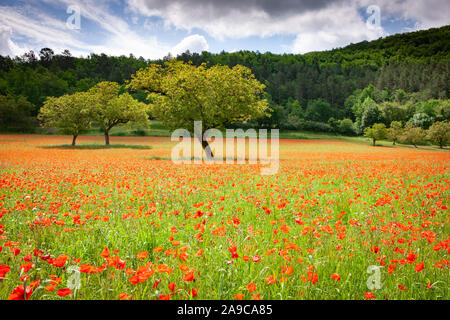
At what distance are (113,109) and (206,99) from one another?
853 inches

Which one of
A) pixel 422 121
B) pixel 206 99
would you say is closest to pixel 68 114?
pixel 206 99

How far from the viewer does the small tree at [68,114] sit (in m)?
33.6

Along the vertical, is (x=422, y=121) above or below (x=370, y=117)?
below

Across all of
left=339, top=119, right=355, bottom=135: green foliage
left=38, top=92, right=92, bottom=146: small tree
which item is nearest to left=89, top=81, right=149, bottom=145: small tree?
left=38, top=92, right=92, bottom=146: small tree

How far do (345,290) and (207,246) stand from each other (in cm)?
184

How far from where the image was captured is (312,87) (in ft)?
468

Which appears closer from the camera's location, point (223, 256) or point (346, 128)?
point (223, 256)

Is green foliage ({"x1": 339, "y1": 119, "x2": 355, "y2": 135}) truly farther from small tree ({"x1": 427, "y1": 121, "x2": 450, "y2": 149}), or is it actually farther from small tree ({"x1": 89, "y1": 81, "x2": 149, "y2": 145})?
small tree ({"x1": 89, "y1": 81, "x2": 149, "y2": 145})

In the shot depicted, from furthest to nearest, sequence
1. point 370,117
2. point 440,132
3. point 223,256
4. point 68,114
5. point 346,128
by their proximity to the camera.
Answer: point 346,128, point 370,117, point 440,132, point 68,114, point 223,256

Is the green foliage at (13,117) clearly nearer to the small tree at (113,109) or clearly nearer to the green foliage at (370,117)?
the small tree at (113,109)

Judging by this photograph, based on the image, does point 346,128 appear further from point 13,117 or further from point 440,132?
point 13,117

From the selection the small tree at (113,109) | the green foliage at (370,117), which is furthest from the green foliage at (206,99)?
the green foliage at (370,117)

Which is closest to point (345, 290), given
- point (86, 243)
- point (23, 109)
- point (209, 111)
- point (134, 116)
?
point (86, 243)
